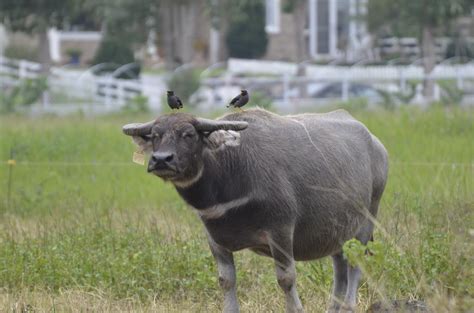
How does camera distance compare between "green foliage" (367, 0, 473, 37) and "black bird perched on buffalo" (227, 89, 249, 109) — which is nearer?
"black bird perched on buffalo" (227, 89, 249, 109)

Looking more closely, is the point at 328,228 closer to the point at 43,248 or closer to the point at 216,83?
the point at 43,248

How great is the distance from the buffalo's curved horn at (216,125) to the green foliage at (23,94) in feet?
55.2

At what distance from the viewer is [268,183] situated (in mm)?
7379

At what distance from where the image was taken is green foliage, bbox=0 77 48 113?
77.7 feet

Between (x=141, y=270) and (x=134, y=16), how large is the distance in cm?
2402

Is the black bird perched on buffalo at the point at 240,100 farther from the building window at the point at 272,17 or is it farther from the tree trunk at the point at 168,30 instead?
the building window at the point at 272,17

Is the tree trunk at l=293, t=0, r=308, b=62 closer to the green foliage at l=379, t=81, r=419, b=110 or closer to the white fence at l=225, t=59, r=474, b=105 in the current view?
the white fence at l=225, t=59, r=474, b=105

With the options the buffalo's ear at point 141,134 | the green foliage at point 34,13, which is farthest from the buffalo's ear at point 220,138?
the green foliage at point 34,13

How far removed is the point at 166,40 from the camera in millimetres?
32281

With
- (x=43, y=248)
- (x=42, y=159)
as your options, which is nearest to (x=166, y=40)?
(x=42, y=159)

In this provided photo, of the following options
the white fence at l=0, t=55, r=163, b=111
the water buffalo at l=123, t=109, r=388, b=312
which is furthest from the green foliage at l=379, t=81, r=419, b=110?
the water buffalo at l=123, t=109, r=388, b=312

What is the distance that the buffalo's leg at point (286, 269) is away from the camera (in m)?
7.35

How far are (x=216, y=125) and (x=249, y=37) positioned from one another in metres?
34.2

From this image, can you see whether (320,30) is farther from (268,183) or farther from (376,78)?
(268,183)
